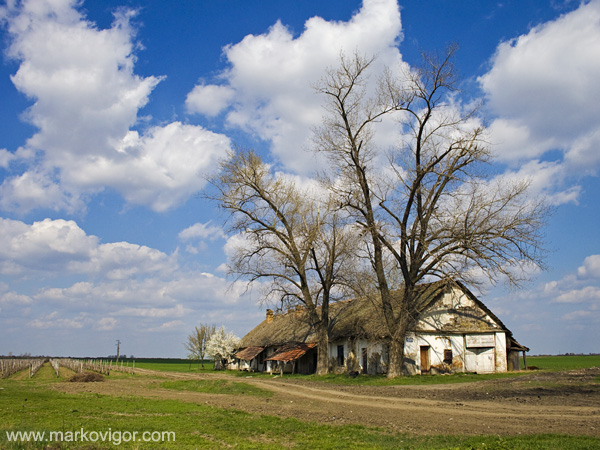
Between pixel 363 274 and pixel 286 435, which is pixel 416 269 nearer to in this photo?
pixel 363 274

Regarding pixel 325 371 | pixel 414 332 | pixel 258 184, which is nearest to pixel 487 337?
pixel 414 332

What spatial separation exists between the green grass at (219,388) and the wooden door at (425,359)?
11925 mm

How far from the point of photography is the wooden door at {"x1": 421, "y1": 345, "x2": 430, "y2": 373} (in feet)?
101

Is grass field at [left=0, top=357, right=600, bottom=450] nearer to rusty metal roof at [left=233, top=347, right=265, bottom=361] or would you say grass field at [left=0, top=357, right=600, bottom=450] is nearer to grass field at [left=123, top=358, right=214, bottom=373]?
rusty metal roof at [left=233, top=347, right=265, bottom=361]

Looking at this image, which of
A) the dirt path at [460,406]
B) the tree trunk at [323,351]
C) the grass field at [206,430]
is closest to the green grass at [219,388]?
the dirt path at [460,406]

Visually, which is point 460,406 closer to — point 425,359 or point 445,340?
point 425,359

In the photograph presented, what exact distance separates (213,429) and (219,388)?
1372 cm

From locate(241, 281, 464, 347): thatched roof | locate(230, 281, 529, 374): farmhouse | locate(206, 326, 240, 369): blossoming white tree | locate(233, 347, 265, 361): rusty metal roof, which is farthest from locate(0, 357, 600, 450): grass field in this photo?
locate(206, 326, 240, 369): blossoming white tree

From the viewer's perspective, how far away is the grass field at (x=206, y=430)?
9.24 meters

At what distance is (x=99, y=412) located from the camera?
1451 centimetres

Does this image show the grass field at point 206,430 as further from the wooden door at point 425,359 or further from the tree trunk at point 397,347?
the wooden door at point 425,359

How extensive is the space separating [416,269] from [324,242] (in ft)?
26.6

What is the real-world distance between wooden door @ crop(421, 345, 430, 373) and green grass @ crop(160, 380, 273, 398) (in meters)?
11.9

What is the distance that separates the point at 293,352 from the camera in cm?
3919
